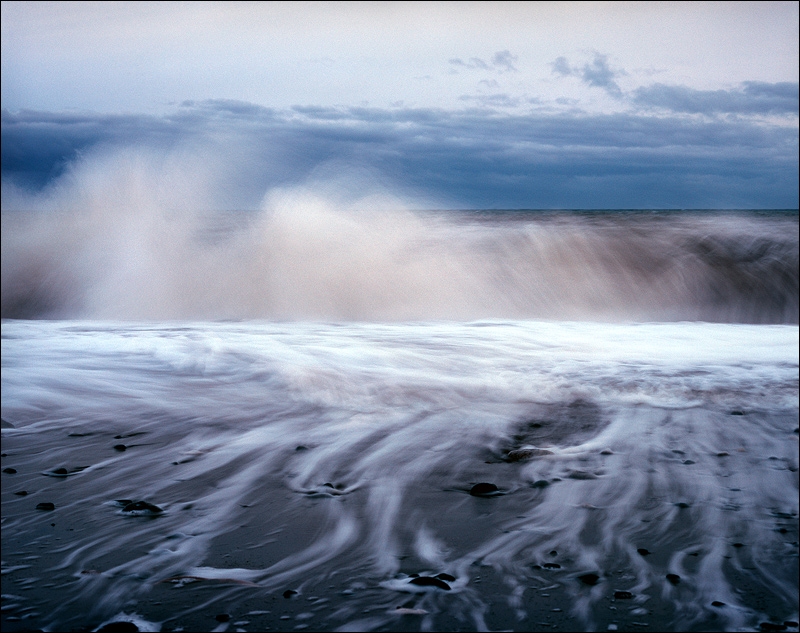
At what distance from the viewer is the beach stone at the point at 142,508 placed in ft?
7.48

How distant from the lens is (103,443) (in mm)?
3096

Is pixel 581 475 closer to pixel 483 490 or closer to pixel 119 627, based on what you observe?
pixel 483 490

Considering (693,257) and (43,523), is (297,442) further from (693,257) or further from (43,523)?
(693,257)

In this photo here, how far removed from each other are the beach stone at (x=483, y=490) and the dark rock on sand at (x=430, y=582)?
0.67m

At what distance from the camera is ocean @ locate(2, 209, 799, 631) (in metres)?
1.73

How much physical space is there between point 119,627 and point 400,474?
4.38 ft

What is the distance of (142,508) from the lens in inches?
90.6

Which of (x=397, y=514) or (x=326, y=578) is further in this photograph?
(x=397, y=514)

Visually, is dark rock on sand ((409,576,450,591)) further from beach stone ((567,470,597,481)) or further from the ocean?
beach stone ((567,470,597,481))

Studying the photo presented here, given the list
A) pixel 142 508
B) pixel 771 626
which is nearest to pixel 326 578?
pixel 142 508

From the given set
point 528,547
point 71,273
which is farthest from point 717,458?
point 71,273

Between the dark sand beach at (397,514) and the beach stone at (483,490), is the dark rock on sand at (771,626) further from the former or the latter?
the beach stone at (483,490)

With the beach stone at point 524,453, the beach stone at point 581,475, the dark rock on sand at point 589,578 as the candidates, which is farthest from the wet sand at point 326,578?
the beach stone at point 524,453

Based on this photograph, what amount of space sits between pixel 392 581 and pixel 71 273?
28.5ft
